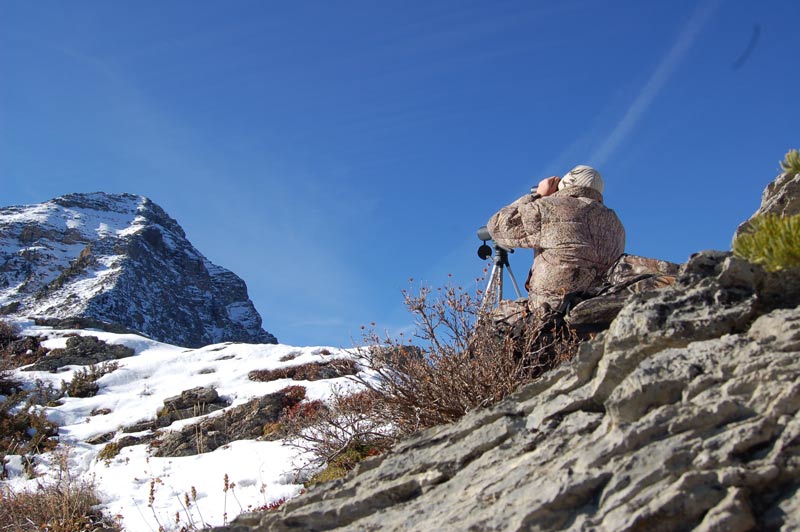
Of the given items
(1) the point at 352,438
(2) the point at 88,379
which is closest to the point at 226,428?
(1) the point at 352,438

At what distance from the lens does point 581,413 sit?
8.30ft

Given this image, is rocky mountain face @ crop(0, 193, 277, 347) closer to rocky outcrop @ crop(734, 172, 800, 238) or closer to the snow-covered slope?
the snow-covered slope

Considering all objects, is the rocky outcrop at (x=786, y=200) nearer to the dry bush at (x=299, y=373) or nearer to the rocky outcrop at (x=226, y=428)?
the rocky outcrop at (x=226, y=428)

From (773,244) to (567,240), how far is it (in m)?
3.61

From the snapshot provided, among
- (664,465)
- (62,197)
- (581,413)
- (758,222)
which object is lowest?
(664,465)

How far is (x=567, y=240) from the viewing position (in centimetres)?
600

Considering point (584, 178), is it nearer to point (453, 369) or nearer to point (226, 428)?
point (453, 369)

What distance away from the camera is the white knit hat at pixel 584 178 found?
6.27 metres

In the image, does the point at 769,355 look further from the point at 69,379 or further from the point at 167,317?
the point at 167,317

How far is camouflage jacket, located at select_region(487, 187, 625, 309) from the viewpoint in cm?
587

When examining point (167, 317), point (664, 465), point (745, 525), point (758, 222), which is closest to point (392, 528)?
point (664, 465)

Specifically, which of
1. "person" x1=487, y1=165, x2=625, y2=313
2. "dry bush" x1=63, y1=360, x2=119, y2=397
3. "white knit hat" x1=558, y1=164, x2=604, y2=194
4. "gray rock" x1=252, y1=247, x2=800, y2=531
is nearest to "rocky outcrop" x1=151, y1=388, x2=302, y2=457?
"dry bush" x1=63, y1=360, x2=119, y2=397

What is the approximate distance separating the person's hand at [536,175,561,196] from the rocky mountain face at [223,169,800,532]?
398 cm

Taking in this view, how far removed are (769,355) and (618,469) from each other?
663 millimetres
